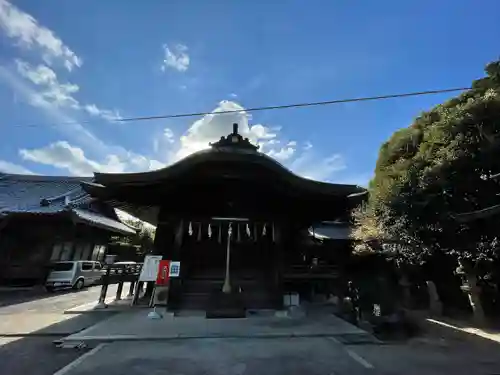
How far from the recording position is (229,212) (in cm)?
1102

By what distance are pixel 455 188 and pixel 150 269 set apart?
905cm

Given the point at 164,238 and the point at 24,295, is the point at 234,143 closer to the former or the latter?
the point at 164,238

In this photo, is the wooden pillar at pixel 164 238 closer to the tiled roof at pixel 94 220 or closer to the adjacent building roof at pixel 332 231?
the tiled roof at pixel 94 220

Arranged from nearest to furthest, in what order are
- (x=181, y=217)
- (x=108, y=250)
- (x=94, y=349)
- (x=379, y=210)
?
(x=94, y=349) → (x=181, y=217) → (x=379, y=210) → (x=108, y=250)

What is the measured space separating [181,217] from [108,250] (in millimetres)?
19352

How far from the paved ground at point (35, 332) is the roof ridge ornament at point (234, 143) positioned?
6240 mm

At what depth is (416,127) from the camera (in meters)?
12.3

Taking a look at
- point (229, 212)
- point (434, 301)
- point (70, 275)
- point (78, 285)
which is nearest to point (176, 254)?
point (229, 212)

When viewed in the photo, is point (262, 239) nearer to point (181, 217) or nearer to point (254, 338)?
point (181, 217)

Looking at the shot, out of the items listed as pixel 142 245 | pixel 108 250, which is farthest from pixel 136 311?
pixel 142 245

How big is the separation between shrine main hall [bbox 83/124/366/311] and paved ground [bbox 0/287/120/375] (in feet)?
9.78

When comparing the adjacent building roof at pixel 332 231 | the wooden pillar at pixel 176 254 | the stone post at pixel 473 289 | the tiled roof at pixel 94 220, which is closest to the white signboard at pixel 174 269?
the wooden pillar at pixel 176 254

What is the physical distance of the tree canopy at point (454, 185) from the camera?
8375 millimetres

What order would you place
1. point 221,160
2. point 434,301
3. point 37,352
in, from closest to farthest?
point 37,352, point 221,160, point 434,301
